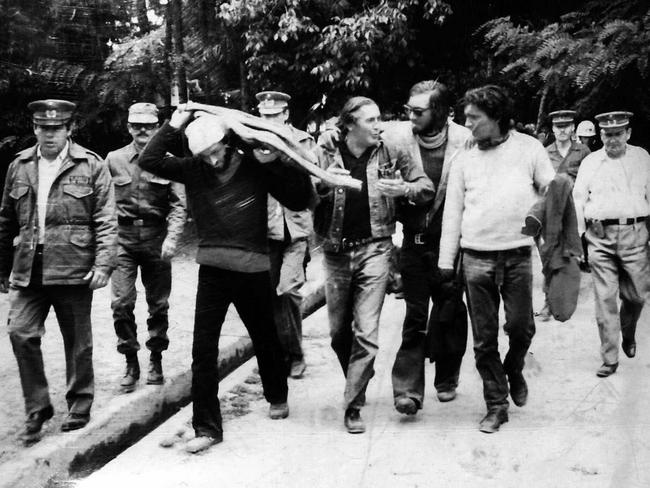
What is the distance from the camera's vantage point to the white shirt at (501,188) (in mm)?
4801

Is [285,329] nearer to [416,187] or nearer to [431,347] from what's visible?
[431,347]

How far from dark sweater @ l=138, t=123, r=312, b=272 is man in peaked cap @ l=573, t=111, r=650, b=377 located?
2796 mm

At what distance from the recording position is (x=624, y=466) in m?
4.30

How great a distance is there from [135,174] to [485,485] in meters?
3.55

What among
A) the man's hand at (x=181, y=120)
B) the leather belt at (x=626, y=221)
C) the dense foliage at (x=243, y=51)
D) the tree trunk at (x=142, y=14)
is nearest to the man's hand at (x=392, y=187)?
the man's hand at (x=181, y=120)

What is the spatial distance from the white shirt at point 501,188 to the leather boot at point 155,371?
2.55 metres

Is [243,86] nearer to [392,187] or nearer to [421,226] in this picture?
[421,226]

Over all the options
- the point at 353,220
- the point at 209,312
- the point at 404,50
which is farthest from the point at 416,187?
the point at 404,50

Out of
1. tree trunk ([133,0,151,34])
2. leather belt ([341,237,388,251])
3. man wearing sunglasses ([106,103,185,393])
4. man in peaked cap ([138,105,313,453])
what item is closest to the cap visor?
man wearing sunglasses ([106,103,185,393])

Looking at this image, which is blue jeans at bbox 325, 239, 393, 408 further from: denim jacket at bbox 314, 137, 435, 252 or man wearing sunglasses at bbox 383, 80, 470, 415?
man wearing sunglasses at bbox 383, 80, 470, 415

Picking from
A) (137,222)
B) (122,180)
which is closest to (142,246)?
(137,222)

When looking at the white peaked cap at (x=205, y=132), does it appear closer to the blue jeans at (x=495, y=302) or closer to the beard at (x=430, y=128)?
the beard at (x=430, y=128)

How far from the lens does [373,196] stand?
5.03 metres

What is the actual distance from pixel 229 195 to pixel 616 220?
3.36 metres
